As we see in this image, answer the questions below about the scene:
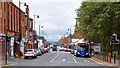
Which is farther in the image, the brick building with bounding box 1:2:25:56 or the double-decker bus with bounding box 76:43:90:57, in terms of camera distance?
the double-decker bus with bounding box 76:43:90:57

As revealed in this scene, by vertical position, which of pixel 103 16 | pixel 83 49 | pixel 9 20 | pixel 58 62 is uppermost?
pixel 9 20

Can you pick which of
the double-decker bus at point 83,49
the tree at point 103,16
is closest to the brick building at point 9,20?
the double-decker bus at point 83,49

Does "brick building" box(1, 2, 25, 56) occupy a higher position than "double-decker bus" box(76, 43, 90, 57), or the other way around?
"brick building" box(1, 2, 25, 56)

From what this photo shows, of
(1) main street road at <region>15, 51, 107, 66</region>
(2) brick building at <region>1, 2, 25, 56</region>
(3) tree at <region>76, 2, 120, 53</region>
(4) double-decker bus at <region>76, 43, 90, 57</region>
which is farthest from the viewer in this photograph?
(4) double-decker bus at <region>76, 43, 90, 57</region>

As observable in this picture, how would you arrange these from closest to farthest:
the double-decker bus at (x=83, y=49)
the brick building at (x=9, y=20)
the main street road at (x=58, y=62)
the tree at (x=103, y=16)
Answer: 1. the main street road at (x=58, y=62)
2. the tree at (x=103, y=16)
3. the brick building at (x=9, y=20)
4. the double-decker bus at (x=83, y=49)

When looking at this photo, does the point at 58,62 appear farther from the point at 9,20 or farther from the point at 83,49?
the point at 83,49

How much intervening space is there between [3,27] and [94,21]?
49.5 feet

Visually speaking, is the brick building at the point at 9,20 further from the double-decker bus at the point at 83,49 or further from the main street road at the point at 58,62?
the double-decker bus at the point at 83,49

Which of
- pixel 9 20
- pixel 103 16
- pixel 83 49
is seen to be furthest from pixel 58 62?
pixel 83 49

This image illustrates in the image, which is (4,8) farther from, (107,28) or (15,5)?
(107,28)

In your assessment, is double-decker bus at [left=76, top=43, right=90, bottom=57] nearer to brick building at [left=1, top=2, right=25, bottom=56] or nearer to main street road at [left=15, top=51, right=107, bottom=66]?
main street road at [left=15, top=51, right=107, bottom=66]

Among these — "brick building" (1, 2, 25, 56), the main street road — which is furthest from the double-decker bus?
"brick building" (1, 2, 25, 56)

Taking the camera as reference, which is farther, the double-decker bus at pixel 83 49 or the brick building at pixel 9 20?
the double-decker bus at pixel 83 49

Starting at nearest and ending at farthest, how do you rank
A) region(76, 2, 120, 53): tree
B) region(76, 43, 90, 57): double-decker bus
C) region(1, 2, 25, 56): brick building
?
region(76, 2, 120, 53): tree < region(1, 2, 25, 56): brick building < region(76, 43, 90, 57): double-decker bus
